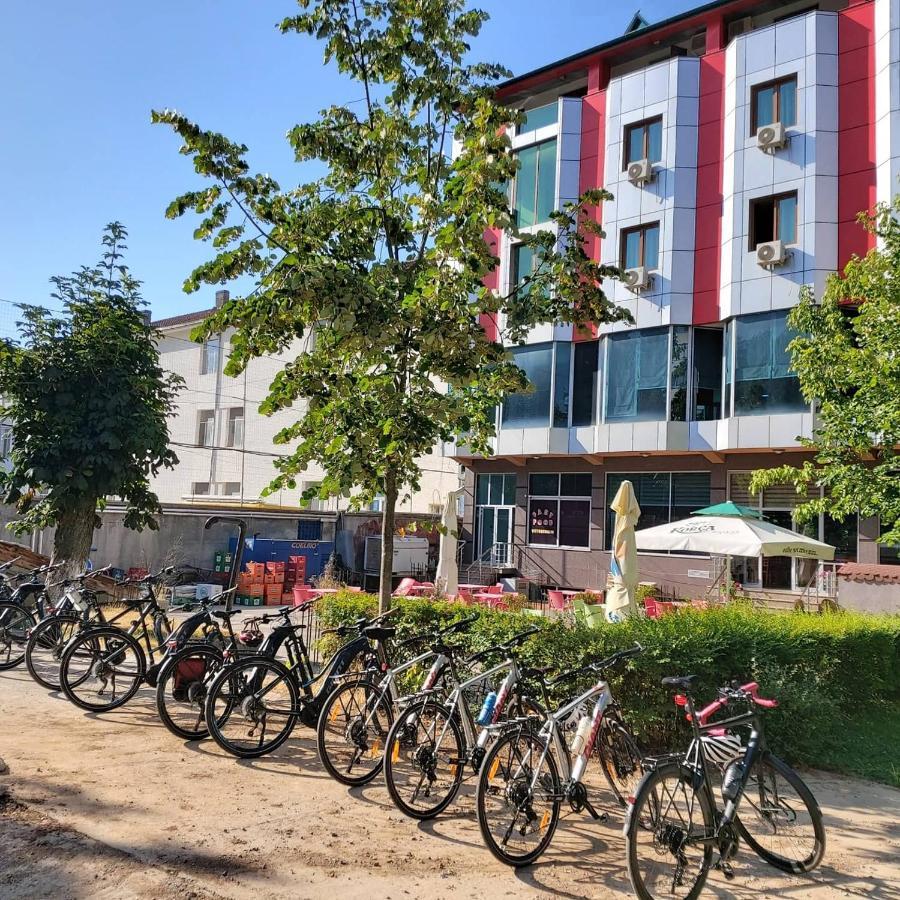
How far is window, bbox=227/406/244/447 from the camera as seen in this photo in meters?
33.5

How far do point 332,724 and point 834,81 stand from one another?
20457 millimetres

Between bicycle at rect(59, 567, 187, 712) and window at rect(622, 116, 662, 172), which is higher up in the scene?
window at rect(622, 116, 662, 172)

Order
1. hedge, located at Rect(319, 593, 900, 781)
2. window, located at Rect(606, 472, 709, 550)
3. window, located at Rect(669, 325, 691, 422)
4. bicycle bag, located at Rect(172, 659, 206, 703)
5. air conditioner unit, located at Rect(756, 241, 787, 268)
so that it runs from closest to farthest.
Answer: hedge, located at Rect(319, 593, 900, 781)
bicycle bag, located at Rect(172, 659, 206, 703)
air conditioner unit, located at Rect(756, 241, 787, 268)
window, located at Rect(669, 325, 691, 422)
window, located at Rect(606, 472, 709, 550)

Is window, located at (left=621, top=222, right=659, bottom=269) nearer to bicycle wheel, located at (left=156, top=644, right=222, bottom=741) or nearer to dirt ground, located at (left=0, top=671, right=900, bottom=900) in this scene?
dirt ground, located at (left=0, top=671, right=900, bottom=900)

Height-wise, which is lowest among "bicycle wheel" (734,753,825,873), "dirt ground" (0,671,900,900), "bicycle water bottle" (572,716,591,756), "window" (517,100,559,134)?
"dirt ground" (0,671,900,900)

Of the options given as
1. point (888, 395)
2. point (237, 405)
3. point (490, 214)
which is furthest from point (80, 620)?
point (237, 405)

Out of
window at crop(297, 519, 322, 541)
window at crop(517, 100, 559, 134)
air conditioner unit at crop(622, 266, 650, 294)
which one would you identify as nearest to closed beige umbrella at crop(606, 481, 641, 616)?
air conditioner unit at crop(622, 266, 650, 294)

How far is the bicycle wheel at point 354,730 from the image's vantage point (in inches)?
218

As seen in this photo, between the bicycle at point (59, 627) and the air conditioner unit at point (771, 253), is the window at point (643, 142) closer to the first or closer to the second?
the air conditioner unit at point (771, 253)

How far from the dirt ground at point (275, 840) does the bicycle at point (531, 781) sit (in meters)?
0.14

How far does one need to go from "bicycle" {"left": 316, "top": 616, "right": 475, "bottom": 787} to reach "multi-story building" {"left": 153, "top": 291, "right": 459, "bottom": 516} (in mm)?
23972

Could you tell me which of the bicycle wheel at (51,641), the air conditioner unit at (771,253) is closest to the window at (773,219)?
the air conditioner unit at (771,253)

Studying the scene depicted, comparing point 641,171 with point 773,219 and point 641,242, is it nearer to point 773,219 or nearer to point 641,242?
point 641,242

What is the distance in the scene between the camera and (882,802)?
19.1 feet
